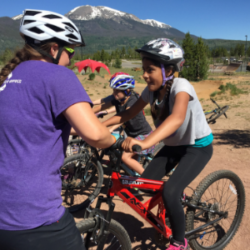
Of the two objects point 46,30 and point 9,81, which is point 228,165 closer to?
point 46,30

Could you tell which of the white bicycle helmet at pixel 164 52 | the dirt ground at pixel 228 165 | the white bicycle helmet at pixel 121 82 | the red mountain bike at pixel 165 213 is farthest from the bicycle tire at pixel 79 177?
the white bicycle helmet at pixel 164 52

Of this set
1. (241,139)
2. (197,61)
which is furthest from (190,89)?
(197,61)

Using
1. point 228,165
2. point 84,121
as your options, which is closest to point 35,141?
point 84,121

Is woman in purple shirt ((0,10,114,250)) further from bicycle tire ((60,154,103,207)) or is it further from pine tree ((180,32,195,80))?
pine tree ((180,32,195,80))

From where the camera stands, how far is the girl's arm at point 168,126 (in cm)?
178

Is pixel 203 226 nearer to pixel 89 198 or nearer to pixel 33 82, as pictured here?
pixel 89 198

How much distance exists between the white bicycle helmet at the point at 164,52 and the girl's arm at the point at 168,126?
0.35 meters

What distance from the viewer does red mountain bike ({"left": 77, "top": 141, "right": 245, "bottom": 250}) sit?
6.40ft

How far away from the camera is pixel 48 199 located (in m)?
1.30

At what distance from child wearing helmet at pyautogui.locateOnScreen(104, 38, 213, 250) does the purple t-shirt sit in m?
1.03

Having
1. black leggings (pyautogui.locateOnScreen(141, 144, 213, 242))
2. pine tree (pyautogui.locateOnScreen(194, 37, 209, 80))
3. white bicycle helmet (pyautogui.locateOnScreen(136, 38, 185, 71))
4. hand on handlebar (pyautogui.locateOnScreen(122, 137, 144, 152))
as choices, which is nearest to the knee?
black leggings (pyautogui.locateOnScreen(141, 144, 213, 242))

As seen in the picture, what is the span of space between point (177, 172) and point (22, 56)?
1.58m

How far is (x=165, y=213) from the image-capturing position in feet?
8.18

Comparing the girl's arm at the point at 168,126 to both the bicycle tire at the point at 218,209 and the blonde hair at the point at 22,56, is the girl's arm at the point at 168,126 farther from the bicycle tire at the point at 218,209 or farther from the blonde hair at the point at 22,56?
the bicycle tire at the point at 218,209
